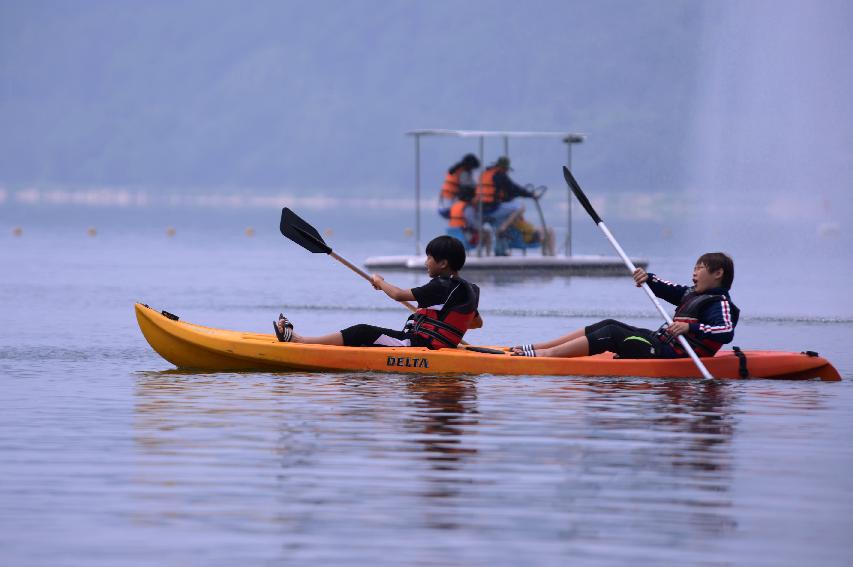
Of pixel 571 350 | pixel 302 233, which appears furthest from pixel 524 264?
pixel 571 350

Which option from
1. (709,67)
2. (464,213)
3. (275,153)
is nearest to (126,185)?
(275,153)

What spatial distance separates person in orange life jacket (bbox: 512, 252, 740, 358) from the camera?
1379 centimetres

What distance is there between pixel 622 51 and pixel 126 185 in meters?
43.7

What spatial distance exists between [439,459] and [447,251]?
4.27 meters

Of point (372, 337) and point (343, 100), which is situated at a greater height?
point (343, 100)

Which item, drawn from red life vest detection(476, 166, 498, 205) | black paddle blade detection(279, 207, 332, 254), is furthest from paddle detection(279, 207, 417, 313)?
red life vest detection(476, 166, 498, 205)

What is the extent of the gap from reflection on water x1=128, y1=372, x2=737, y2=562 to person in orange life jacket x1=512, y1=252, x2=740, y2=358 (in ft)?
0.87

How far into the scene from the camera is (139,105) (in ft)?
A: 565

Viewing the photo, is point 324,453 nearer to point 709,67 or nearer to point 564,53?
point 709,67

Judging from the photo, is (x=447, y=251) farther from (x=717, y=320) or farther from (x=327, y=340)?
(x=717, y=320)

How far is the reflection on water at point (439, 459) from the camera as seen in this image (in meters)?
8.05

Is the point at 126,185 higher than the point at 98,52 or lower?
lower

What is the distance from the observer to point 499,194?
31656 millimetres

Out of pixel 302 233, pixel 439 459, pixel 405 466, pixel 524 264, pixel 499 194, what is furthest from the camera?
pixel 524 264
